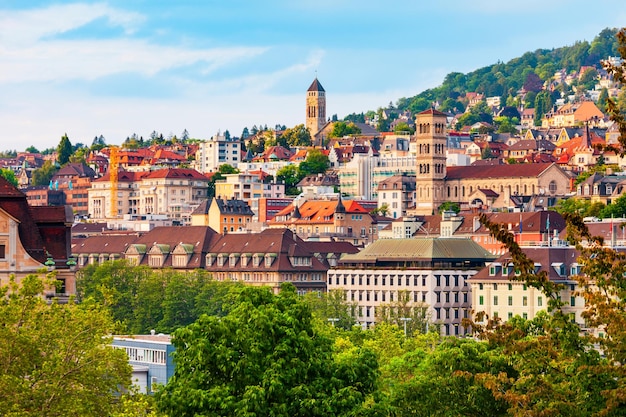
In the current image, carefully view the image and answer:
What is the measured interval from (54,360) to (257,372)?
483 centimetres

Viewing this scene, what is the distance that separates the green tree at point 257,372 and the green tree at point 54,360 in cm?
195

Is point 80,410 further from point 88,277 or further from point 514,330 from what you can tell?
point 88,277

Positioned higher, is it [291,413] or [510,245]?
[510,245]

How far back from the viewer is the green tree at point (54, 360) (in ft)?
150

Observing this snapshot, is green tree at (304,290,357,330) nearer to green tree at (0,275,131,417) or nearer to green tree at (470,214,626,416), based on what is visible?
green tree at (0,275,131,417)

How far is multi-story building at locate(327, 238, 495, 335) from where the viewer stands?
531ft

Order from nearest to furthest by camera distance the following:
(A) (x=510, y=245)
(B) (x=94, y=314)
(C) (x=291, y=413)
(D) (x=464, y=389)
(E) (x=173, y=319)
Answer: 1. (A) (x=510, y=245)
2. (C) (x=291, y=413)
3. (B) (x=94, y=314)
4. (D) (x=464, y=389)
5. (E) (x=173, y=319)

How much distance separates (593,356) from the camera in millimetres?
36219

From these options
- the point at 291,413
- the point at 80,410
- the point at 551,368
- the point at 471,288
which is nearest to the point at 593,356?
the point at 551,368

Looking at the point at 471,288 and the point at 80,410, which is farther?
the point at 471,288

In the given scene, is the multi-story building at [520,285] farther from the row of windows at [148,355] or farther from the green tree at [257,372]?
the green tree at [257,372]

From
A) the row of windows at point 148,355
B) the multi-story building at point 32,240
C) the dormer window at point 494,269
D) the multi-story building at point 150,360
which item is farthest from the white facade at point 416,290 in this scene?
the multi-story building at point 32,240

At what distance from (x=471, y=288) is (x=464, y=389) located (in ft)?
330

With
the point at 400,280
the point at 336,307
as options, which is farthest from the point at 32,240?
the point at 400,280
